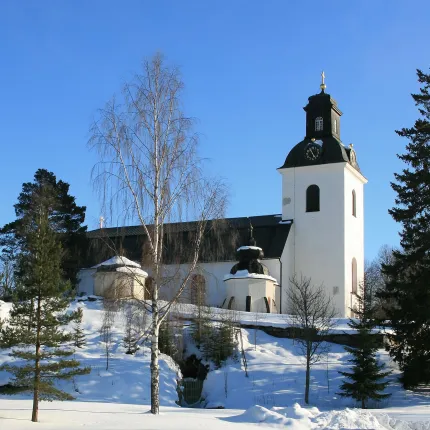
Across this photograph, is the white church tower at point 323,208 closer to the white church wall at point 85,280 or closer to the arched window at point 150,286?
the white church wall at point 85,280

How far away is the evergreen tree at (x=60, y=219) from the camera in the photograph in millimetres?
41312

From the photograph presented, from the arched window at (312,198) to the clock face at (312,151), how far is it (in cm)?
191

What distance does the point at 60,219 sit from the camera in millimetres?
42188

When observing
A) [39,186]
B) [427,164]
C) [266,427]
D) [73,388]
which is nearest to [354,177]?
[39,186]

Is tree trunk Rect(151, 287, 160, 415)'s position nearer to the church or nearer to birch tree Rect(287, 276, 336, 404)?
birch tree Rect(287, 276, 336, 404)

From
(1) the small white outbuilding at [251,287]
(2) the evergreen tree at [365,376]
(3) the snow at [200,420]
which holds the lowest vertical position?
(3) the snow at [200,420]

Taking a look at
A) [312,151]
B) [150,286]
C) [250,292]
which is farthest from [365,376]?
[312,151]

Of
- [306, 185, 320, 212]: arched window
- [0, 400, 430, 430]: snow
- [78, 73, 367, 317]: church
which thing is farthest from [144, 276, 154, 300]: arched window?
[306, 185, 320, 212]: arched window

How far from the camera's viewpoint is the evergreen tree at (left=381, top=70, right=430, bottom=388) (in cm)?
2405

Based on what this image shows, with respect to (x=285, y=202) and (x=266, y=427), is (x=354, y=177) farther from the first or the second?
(x=266, y=427)

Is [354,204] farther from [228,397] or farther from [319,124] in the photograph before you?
[228,397]

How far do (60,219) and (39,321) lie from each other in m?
24.4

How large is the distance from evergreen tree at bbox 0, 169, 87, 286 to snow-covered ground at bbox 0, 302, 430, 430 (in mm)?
5997

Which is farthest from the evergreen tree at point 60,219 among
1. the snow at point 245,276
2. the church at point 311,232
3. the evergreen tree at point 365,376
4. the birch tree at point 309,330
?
the evergreen tree at point 365,376
